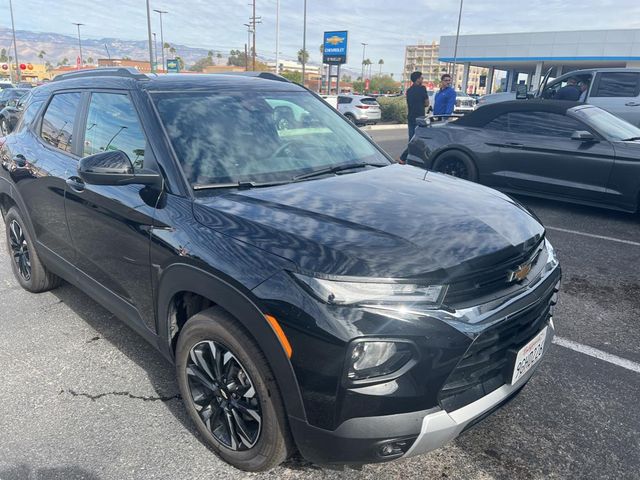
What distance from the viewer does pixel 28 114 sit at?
4.16 m

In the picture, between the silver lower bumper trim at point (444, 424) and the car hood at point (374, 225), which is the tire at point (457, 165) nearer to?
the car hood at point (374, 225)

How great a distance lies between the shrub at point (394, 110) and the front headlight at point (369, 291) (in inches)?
1074

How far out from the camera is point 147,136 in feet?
8.93

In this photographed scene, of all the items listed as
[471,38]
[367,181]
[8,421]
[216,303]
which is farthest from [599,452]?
[471,38]

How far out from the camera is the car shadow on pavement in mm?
2668

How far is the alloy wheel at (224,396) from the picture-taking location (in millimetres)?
2178

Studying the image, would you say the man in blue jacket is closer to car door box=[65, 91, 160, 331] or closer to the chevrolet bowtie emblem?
car door box=[65, 91, 160, 331]

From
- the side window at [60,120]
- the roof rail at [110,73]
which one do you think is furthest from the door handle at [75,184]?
the roof rail at [110,73]

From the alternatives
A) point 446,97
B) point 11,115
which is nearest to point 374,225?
point 446,97

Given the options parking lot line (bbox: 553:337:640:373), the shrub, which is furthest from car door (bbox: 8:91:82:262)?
the shrub

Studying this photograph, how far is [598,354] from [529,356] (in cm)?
148

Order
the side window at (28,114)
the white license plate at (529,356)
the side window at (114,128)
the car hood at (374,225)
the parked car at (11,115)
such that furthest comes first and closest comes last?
the parked car at (11,115) → the side window at (28,114) → the side window at (114,128) → the white license plate at (529,356) → the car hood at (374,225)

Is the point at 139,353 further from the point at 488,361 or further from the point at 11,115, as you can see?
the point at 11,115

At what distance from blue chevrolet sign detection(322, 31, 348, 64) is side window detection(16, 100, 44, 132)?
27.4m
